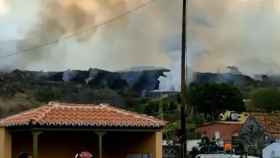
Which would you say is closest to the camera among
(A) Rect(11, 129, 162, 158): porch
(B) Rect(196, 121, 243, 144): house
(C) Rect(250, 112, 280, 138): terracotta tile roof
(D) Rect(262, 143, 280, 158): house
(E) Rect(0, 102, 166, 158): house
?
(E) Rect(0, 102, 166, 158): house

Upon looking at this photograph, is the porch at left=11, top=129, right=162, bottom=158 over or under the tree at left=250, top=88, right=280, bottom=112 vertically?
under

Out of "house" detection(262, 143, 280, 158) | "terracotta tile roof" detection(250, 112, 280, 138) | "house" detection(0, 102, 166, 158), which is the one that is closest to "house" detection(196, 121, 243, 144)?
"terracotta tile roof" detection(250, 112, 280, 138)

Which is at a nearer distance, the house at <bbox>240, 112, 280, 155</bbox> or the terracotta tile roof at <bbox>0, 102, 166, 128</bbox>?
the terracotta tile roof at <bbox>0, 102, 166, 128</bbox>

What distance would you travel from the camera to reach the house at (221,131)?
65312mm

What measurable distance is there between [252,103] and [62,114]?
248 ft

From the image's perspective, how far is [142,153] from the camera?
30.8m

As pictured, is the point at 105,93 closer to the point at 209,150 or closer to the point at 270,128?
the point at 270,128

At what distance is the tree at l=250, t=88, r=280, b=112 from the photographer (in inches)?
3910

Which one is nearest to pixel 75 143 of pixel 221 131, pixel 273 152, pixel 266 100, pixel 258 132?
pixel 273 152

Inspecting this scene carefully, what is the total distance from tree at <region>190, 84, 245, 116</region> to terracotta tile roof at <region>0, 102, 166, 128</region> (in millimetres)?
63902

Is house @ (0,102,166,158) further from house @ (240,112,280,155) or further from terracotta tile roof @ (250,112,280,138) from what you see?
terracotta tile roof @ (250,112,280,138)

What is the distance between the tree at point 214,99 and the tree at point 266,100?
9.31 ft

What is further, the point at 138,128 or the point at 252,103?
the point at 252,103

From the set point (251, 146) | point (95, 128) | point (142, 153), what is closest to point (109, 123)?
point (95, 128)
